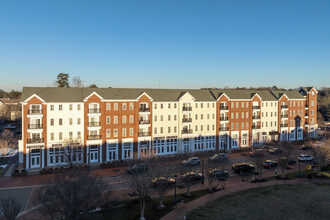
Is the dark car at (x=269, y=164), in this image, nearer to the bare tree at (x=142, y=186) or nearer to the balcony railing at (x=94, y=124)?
the bare tree at (x=142, y=186)

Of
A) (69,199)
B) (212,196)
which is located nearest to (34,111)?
(69,199)

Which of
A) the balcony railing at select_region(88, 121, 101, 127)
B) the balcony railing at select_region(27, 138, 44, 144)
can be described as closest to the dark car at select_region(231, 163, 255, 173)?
the balcony railing at select_region(88, 121, 101, 127)

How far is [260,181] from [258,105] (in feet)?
94.6

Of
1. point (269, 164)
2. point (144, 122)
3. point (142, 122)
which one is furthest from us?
point (144, 122)

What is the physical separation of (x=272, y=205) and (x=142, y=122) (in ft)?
91.3

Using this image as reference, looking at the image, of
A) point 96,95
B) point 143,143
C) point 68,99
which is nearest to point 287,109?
point 143,143

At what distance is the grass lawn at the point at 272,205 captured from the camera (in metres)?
22.8

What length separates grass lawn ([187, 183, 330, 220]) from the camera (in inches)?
897

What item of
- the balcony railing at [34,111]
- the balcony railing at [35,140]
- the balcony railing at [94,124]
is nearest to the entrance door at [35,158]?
the balcony railing at [35,140]

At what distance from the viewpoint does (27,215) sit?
899 inches

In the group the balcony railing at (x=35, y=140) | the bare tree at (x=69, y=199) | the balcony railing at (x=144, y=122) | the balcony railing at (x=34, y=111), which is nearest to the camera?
the bare tree at (x=69, y=199)

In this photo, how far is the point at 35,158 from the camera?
1547 inches

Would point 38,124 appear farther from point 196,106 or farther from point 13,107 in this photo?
point 13,107

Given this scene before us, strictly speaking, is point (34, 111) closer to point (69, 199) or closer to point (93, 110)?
point (93, 110)
